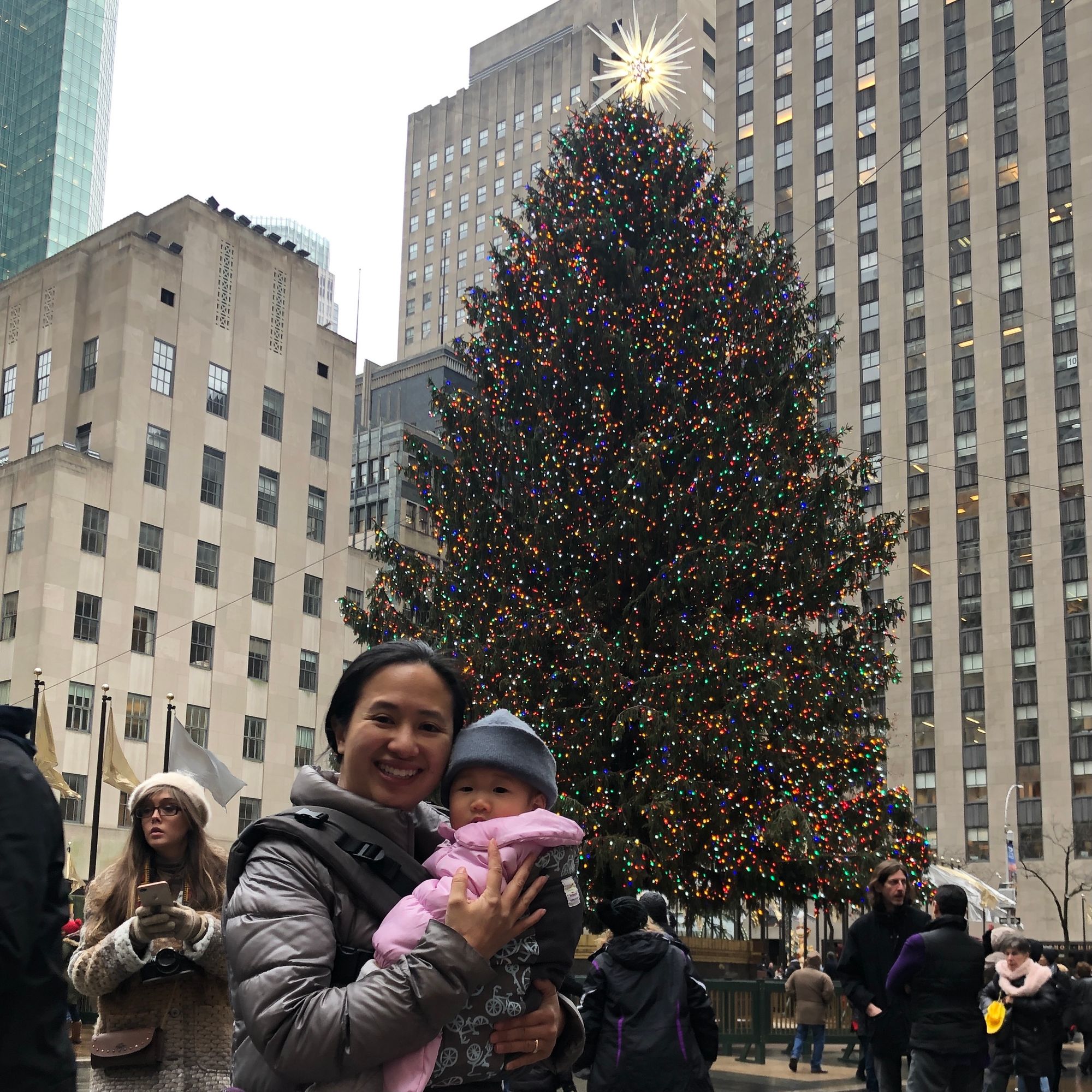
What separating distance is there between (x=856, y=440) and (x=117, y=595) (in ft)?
191

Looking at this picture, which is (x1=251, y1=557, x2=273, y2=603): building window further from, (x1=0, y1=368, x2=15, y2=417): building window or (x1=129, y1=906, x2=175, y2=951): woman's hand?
(x1=129, y1=906, x2=175, y2=951): woman's hand

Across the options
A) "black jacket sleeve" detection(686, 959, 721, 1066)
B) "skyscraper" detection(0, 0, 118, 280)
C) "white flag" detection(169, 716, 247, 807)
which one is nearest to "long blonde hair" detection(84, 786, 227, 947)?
"black jacket sleeve" detection(686, 959, 721, 1066)

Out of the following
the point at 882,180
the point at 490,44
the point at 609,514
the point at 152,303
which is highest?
the point at 490,44

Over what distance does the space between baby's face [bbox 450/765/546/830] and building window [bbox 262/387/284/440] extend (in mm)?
58233

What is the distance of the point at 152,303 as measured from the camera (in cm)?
5534

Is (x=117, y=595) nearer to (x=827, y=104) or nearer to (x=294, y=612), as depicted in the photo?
(x=294, y=612)

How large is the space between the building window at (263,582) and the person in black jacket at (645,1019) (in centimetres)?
5189

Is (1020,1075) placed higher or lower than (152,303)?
lower

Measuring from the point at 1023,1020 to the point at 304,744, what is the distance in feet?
158

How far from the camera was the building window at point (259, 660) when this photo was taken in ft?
186

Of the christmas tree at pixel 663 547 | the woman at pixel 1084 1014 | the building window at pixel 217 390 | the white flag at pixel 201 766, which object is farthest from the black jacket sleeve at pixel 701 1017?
the building window at pixel 217 390

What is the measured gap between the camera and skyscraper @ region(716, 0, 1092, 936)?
83375mm

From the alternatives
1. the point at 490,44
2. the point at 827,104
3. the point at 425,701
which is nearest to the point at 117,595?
the point at 425,701

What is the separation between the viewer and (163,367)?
55.5 metres
